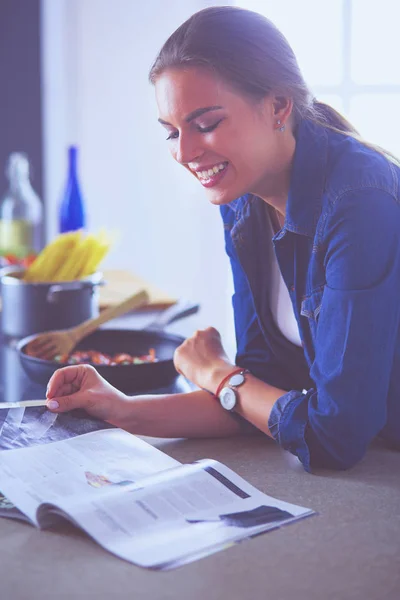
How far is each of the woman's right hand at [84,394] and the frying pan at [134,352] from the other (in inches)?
6.3

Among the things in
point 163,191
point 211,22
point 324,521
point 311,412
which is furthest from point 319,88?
point 324,521

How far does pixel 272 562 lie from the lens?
2.86 ft

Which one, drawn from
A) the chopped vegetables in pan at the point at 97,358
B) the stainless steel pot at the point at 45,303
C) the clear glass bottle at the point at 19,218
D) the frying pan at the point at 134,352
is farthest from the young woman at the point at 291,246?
the clear glass bottle at the point at 19,218

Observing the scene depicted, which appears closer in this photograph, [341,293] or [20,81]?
[341,293]

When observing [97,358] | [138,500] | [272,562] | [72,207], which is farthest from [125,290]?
[272,562]

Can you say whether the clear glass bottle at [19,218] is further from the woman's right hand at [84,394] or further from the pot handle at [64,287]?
the woman's right hand at [84,394]

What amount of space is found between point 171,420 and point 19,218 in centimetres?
156

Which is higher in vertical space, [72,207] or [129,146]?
[129,146]

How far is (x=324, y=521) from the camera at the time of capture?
975 millimetres

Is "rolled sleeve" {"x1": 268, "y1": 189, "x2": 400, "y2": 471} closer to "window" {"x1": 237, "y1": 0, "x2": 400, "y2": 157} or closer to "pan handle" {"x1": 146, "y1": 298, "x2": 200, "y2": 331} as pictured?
"pan handle" {"x1": 146, "y1": 298, "x2": 200, "y2": 331}

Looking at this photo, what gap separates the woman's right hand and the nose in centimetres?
37

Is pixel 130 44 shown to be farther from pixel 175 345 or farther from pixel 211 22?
pixel 211 22

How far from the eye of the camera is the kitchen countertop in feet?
2.67

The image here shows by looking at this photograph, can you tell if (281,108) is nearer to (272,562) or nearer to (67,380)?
(67,380)
